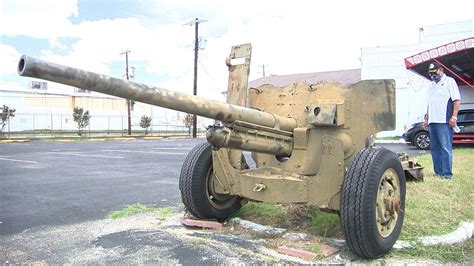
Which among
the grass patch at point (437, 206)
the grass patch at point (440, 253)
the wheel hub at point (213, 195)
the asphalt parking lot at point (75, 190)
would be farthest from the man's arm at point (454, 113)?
the asphalt parking lot at point (75, 190)

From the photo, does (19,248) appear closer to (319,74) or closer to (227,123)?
(227,123)

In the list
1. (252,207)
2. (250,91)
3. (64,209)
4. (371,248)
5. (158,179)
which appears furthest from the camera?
(158,179)

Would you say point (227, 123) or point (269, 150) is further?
point (269, 150)

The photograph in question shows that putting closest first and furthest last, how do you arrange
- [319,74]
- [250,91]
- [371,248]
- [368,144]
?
[371,248]
[368,144]
[250,91]
[319,74]

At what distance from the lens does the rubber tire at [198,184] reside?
487 cm

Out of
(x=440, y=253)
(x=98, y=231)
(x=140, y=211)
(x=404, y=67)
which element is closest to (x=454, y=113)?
(x=440, y=253)

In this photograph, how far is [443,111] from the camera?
6.92 m

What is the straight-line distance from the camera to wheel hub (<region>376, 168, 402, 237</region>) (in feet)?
13.0

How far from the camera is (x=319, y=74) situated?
4638cm

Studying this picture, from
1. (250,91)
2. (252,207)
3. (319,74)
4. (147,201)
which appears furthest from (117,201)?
(319,74)

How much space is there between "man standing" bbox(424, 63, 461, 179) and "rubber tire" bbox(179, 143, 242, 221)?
376 centimetres

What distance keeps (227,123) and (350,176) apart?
1.09 metres

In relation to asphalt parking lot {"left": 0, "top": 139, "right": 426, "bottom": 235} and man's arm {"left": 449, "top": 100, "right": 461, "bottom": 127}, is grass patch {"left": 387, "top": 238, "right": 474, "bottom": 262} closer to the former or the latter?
man's arm {"left": 449, "top": 100, "right": 461, "bottom": 127}

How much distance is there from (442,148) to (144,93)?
203 inches
